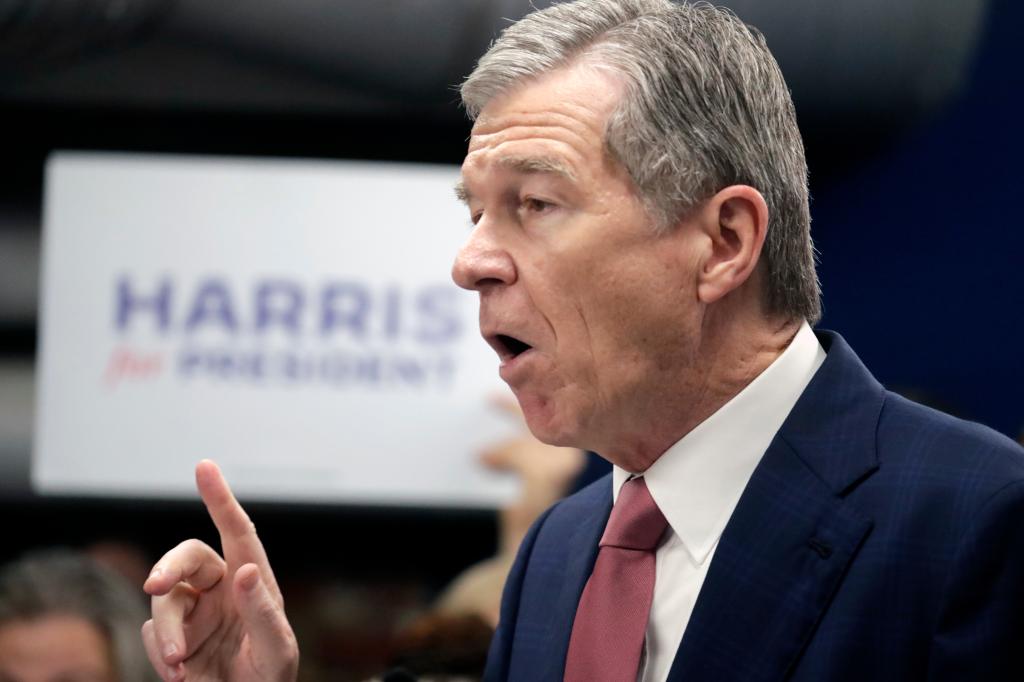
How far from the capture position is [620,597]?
4.25 feet

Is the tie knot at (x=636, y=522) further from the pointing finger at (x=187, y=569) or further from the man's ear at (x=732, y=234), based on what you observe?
the pointing finger at (x=187, y=569)

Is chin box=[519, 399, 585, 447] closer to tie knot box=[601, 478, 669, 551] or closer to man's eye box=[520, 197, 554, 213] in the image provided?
tie knot box=[601, 478, 669, 551]

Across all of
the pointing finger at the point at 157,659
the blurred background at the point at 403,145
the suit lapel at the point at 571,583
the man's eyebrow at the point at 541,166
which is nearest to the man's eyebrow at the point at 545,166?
the man's eyebrow at the point at 541,166

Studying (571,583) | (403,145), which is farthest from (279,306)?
(571,583)

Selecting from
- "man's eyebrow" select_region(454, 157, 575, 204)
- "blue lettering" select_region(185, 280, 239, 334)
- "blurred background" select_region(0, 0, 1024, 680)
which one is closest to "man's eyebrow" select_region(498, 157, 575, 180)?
"man's eyebrow" select_region(454, 157, 575, 204)

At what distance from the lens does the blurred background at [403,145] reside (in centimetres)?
353

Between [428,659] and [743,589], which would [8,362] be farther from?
[743,589]

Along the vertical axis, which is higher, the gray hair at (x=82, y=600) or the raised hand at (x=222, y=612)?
the raised hand at (x=222, y=612)

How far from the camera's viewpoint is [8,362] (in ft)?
12.9

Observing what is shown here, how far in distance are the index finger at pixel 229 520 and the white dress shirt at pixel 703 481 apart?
15.7 inches

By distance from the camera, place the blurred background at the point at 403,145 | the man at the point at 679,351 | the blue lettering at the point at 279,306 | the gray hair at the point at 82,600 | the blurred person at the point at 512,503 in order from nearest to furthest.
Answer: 1. the man at the point at 679,351
2. the gray hair at the point at 82,600
3. the blurred person at the point at 512,503
4. the blurred background at the point at 403,145
5. the blue lettering at the point at 279,306

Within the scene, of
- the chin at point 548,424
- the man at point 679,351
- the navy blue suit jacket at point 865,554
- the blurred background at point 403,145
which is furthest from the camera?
the blurred background at point 403,145

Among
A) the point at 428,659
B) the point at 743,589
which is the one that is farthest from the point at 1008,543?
the point at 428,659

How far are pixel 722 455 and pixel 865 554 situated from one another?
0.57ft
